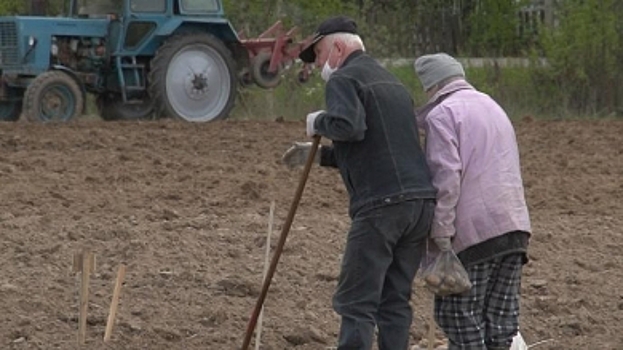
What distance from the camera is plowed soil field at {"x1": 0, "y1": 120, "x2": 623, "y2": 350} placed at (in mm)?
8023

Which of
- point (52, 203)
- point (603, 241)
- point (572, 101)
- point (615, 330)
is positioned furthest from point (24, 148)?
point (572, 101)

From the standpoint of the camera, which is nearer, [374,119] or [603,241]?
[374,119]

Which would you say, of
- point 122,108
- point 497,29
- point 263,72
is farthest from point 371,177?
point 497,29

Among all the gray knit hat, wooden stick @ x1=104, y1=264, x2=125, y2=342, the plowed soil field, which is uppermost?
the gray knit hat

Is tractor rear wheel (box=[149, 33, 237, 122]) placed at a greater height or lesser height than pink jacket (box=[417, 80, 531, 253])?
lesser

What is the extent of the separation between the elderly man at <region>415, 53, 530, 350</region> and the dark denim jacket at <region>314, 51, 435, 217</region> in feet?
0.27

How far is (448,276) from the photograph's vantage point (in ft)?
20.9

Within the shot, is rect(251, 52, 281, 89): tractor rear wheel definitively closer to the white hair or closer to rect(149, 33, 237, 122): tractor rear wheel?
rect(149, 33, 237, 122): tractor rear wheel

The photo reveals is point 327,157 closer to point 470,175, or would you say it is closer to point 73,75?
point 470,175

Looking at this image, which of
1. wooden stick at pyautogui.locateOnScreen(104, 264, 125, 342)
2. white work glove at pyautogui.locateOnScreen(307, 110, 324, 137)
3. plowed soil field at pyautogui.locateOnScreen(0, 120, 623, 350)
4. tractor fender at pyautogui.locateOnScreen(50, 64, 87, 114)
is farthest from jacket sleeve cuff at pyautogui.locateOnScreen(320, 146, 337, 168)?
tractor fender at pyautogui.locateOnScreen(50, 64, 87, 114)

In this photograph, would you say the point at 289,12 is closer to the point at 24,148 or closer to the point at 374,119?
the point at 24,148

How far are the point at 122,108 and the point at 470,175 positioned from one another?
42.7 feet

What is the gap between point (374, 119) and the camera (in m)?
6.62

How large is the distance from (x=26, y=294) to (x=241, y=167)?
5842 millimetres
